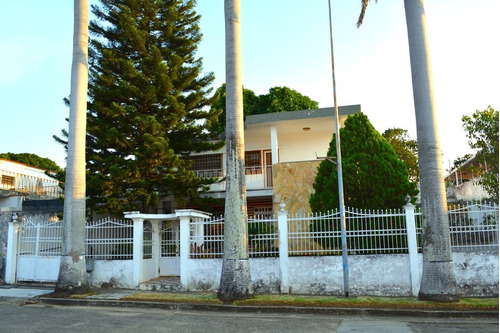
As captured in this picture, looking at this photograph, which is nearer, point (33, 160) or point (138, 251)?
point (138, 251)

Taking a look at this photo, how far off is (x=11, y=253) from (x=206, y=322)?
855cm

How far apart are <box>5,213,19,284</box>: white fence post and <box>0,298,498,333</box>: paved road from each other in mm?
4374

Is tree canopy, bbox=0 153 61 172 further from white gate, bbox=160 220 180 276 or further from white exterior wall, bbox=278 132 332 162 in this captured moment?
white gate, bbox=160 220 180 276

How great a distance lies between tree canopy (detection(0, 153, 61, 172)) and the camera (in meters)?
46.2

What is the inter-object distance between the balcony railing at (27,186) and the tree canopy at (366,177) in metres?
23.8

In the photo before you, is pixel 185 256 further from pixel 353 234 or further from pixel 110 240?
pixel 353 234

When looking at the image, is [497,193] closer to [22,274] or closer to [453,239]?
[453,239]

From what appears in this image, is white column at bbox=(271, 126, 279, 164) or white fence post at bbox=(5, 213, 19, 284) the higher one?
white column at bbox=(271, 126, 279, 164)

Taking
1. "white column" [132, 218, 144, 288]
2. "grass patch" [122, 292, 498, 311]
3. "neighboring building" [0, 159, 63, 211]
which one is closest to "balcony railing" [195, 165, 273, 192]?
"white column" [132, 218, 144, 288]

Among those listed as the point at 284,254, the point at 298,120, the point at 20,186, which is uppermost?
the point at 298,120

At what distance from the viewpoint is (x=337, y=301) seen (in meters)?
9.16

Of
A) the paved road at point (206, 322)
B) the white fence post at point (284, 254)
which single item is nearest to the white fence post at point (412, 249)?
the paved road at point (206, 322)

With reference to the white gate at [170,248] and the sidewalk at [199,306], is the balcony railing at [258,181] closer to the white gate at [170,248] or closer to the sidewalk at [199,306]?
the white gate at [170,248]

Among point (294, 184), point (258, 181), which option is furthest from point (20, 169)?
point (294, 184)
